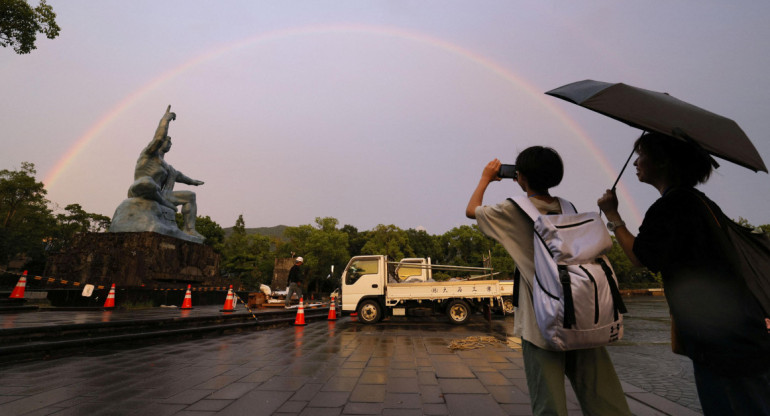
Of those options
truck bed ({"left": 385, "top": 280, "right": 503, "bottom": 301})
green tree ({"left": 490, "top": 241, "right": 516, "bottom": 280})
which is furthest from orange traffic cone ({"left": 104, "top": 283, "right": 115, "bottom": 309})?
green tree ({"left": 490, "top": 241, "right": 516, "bottom": 280})

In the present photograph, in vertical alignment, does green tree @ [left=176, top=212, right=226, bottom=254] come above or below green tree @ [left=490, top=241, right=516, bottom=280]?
above

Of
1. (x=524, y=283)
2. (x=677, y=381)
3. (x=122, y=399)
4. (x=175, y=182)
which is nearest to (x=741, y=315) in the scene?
(x=524, y=283)

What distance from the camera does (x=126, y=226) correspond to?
1784 centimetres

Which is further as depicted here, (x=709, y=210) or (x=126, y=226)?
(x=126, y=226)

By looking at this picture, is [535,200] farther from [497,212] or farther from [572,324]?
[572,324]

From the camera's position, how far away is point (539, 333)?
1683 mm

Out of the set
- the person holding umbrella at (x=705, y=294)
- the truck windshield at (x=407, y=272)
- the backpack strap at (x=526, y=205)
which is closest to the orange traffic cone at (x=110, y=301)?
the truck windshield at (x=407, y=272)

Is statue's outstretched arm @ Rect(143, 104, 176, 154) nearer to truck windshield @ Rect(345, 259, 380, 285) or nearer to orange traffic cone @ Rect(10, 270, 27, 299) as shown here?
orange traffic cone @ Rect(10, 270, 27, 299)

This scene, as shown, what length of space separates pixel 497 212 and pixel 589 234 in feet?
1.41

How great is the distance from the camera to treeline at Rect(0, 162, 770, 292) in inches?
1597

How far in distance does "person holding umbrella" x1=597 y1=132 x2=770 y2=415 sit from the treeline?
37.5 meters

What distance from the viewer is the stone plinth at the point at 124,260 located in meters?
15.2

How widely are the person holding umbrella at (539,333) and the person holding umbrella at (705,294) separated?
355 mm

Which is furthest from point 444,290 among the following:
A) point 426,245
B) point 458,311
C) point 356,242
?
point 356,242
